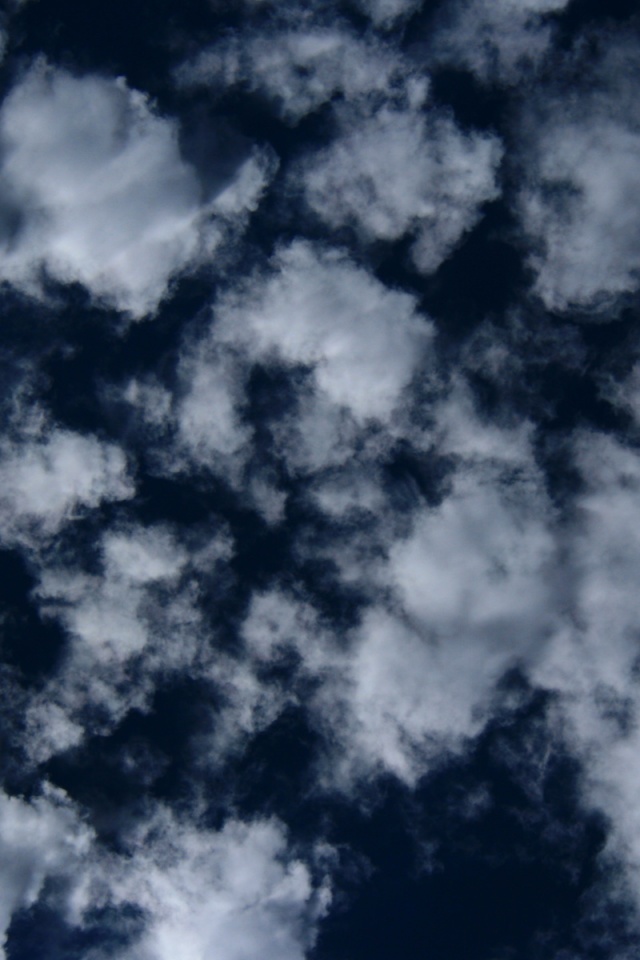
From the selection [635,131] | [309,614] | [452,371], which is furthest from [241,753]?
[635,131]

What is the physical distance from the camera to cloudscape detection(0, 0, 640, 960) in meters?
31.7

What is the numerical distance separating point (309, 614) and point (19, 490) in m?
13.9

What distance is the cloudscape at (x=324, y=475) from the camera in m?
31.7

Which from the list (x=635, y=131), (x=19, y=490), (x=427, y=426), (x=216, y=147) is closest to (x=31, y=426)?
(x=19, y=490)

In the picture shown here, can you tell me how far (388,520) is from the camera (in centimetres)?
3309

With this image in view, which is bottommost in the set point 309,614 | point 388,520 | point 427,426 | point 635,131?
point 309,614

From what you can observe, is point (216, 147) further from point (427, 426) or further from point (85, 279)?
point (427, 426)

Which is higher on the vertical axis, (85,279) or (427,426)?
(85,279)

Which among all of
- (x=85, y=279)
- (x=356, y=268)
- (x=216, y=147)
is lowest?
(x=85, y=279)

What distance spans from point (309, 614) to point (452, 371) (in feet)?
40.7

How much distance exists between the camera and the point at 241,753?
34000 mm

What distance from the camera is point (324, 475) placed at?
32781 millimetres

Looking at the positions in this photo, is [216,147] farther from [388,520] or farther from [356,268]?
[388,520]

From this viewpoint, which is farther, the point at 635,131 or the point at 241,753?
the point at 241,753
